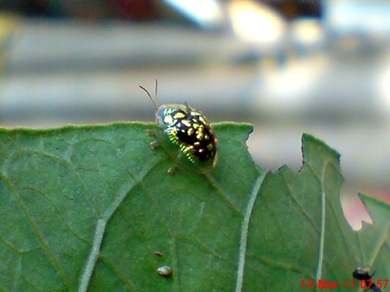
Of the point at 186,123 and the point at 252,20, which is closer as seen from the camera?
the point at 186,123

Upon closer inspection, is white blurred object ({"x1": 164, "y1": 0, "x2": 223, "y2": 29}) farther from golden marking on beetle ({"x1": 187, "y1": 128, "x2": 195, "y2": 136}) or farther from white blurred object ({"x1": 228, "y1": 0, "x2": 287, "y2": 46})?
golden marking on beetle ({"x1": 187, "y1": 128, "x2": 195, "y2": 136})

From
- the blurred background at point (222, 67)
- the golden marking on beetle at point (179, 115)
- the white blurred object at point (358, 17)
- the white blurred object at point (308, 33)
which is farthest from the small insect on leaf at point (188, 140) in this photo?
the white blurred object at point (358, 17)

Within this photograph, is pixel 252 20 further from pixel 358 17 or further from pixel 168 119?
pixel 168 119

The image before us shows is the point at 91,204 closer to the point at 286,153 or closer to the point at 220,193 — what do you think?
the point at 220,193

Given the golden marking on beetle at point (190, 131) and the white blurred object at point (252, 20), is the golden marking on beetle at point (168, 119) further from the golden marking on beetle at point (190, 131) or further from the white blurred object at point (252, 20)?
the white blurred object at point (252, 20)

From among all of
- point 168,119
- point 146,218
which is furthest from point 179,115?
point 146,218

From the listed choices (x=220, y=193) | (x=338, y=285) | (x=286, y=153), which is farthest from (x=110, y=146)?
(x=286, y=153)
